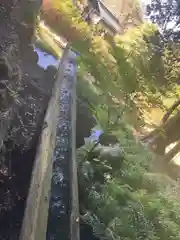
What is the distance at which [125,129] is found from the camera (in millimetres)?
7801

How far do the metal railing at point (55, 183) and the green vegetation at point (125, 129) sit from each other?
0.38 m

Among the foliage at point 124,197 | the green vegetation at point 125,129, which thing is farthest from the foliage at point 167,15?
the foliage at point 124,197

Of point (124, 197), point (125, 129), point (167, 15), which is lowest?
point (124, 197)

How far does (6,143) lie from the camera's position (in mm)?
4348

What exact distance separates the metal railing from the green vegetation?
0.38 m

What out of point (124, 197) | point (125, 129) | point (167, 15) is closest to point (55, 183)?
point (124, 197)

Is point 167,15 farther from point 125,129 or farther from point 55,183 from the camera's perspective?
point 55,183

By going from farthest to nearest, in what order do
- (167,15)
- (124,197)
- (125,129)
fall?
(167,15), (125,129), (124,197)

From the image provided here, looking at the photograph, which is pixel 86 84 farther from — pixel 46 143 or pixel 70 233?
pixel 70 233

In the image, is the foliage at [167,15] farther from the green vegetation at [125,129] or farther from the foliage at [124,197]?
the foliage at [124,197]

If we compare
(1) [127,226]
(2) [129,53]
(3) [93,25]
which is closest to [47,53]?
(2) [129,53]

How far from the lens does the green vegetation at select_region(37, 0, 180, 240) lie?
15.0 feet

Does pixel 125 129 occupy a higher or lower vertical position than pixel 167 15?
lower

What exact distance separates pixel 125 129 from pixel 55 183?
12.6ft
